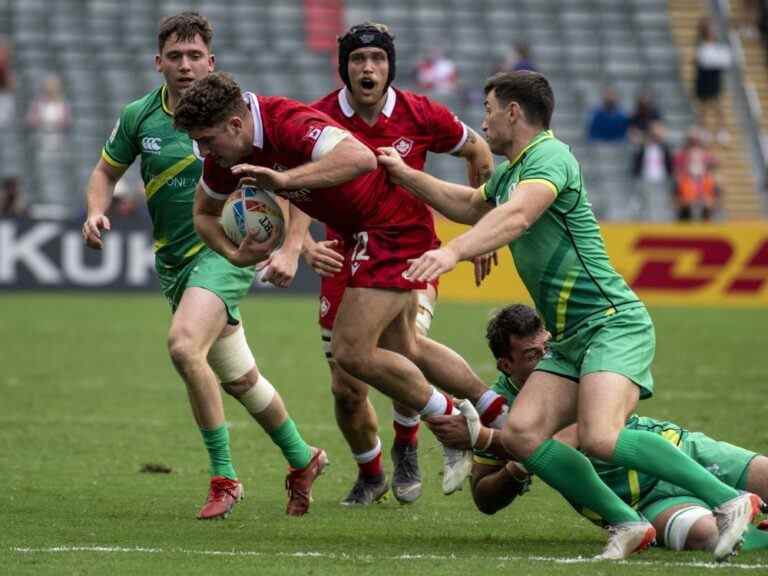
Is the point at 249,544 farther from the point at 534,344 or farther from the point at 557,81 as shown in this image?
the point at 557,81

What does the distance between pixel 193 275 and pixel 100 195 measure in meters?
0.74

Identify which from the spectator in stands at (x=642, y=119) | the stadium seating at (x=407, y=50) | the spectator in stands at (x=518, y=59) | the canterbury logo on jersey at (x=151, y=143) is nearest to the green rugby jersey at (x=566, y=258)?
the canterbury logo on jersey at (x=151, y=143)

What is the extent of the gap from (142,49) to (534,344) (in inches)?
860

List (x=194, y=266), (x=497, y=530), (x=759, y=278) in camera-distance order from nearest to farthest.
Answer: (x=497, y=530), (x=194, y=266), (x=759, y=278)

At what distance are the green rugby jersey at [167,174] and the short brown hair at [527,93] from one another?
2108mm

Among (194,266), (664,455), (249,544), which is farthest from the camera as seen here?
(194,266)

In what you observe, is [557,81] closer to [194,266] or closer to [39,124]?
[39,124]

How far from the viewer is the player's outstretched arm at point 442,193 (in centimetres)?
774

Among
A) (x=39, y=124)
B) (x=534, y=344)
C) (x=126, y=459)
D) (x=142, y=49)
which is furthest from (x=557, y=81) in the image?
(x=534, y=344)

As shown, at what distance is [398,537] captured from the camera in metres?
7.60

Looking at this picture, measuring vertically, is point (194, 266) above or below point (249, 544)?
above

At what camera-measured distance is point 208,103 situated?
23.9 ft

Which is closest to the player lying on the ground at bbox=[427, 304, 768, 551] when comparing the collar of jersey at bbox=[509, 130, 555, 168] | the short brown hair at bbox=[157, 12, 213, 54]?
the collar of jersey at bbox=[509, 130, 555, 168]

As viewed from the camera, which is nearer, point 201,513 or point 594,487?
point 594,487
